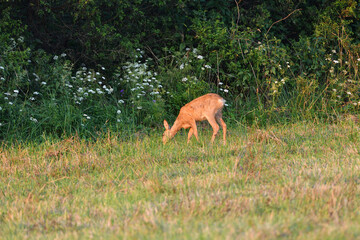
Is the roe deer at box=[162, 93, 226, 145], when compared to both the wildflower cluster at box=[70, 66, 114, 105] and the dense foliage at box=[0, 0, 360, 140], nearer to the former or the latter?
the dense foliage at box=[0, 0, 360, 140]

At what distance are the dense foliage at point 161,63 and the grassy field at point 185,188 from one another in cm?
137

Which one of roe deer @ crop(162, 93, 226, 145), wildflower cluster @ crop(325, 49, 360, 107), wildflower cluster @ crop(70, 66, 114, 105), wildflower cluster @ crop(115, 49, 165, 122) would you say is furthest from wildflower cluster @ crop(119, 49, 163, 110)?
wildflower cluster @ crop(325, 49, 360, 107)

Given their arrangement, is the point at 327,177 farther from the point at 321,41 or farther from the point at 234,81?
the point at 321,41

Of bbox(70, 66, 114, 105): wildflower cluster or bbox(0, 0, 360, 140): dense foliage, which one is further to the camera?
bbox(70, 66, 114, 105): wildflower cluster

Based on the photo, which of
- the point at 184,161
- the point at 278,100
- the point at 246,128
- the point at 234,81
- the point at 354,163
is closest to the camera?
the point at 354,163

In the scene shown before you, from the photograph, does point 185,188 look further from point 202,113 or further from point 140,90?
point 140,90

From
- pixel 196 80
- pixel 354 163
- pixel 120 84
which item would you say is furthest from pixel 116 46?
pixel 354 163

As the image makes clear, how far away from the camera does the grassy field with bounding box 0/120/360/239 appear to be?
14.8ft

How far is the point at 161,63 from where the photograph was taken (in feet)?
39.5

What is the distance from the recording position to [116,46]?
11867mm

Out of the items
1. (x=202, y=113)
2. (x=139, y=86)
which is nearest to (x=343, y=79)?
(x=202, y=113)

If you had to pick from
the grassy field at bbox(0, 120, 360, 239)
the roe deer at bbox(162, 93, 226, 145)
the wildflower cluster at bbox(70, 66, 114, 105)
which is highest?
the wildflower cluster at bbox(70, 66, 114, 105)

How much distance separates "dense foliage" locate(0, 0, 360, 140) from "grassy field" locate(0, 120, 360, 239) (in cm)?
137

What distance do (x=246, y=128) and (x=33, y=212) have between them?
5.17 meters
